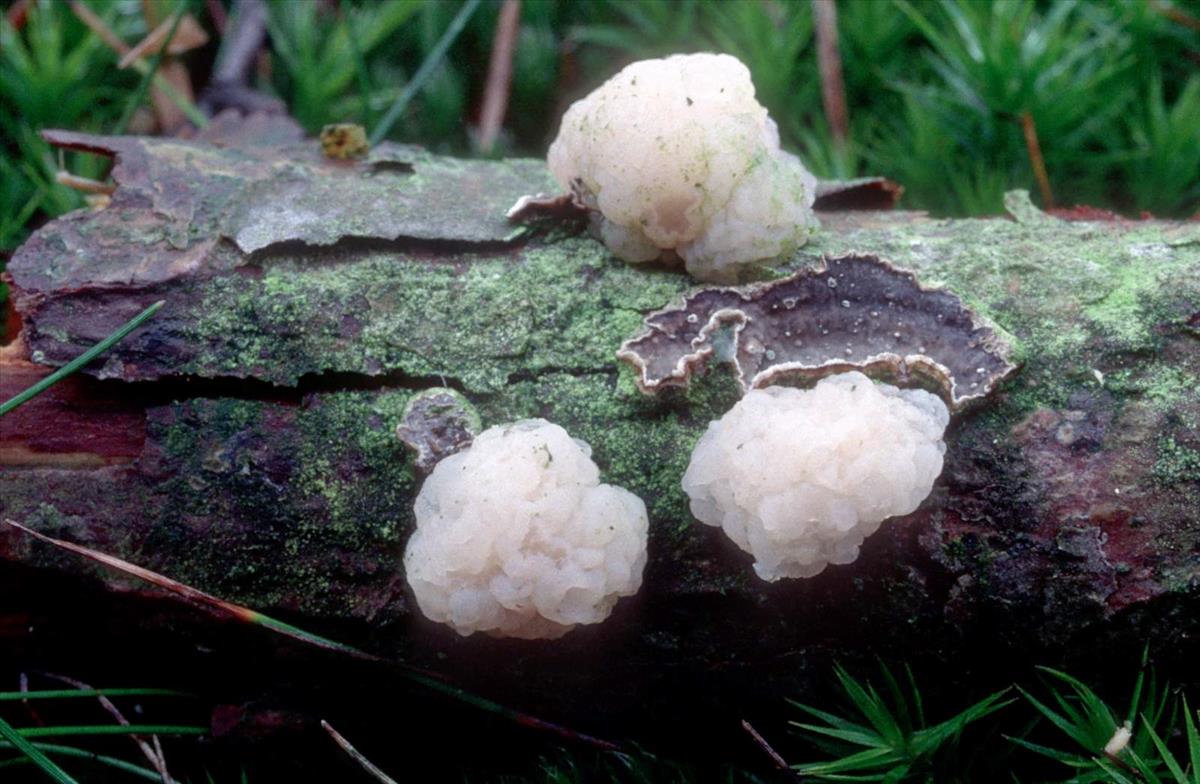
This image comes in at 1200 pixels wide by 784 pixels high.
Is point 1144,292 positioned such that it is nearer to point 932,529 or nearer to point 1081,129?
point 932,529

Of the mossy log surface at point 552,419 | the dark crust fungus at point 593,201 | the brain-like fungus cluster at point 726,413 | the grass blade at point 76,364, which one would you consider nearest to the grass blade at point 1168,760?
the mossy log surface at point 552,419

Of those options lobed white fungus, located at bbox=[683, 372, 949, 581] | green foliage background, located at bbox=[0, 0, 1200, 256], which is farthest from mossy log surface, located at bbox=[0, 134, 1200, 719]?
green foliage background, located at bbox=[0, 0, 1200, 256]

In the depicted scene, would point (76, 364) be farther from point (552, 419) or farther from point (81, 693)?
point (552, 419)

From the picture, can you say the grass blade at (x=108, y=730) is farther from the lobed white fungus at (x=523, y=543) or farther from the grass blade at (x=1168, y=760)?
the grass blade at (x=1168, y=760)

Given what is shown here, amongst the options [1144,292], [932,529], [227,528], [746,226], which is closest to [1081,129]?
[1144,292]

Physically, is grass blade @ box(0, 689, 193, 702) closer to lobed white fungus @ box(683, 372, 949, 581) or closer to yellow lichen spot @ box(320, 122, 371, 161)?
lobed white fungus @ box(683, 372, 949, 581)

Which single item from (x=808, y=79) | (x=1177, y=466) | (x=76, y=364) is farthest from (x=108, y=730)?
(x=808, y=79)

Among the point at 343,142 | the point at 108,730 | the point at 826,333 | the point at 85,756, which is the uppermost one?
the point at 343,142
